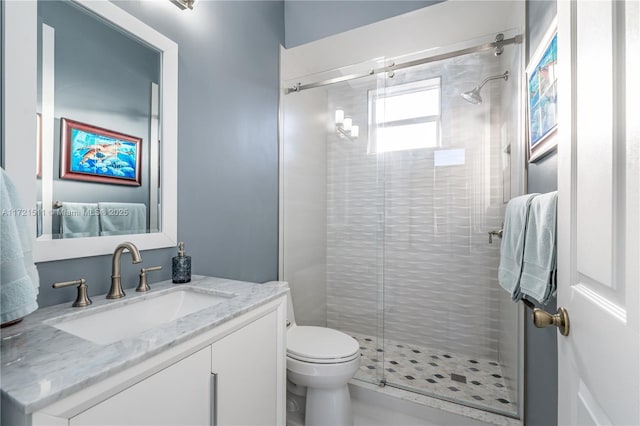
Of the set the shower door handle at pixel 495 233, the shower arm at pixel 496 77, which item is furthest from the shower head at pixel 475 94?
the shower door handle at pixel 495 233

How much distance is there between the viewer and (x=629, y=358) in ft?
1.37

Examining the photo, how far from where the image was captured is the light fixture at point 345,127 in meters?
2.26

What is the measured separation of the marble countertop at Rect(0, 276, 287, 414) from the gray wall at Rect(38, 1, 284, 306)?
0.83 ft

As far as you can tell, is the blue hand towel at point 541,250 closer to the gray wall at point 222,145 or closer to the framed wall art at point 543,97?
the framed wall art at point 543,97

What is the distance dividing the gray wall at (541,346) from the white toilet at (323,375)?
2.62 ft

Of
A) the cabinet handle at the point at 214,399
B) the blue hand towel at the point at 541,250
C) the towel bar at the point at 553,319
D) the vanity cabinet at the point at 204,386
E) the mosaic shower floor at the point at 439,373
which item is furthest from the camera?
the mosaic shower floor at the point at 439,373

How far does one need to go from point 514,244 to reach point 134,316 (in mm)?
1491

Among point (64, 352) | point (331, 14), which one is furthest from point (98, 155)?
point (331, 14)

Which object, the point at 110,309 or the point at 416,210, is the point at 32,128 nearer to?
the point at 110,309

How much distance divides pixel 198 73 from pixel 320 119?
108cm

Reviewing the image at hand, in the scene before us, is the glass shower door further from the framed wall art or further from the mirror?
the mirror

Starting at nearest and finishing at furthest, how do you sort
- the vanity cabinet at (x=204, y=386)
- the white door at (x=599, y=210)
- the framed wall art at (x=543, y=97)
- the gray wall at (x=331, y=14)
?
1. the white door at (x=599, y=210)
2. the vanity cabinet at (x=204, y=386)
3. the framed wall art at (x=543, y=97)
4. the gray wall at (x=331, y=14)

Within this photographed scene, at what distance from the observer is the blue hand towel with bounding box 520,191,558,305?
0.90m

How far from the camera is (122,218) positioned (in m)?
1.11
